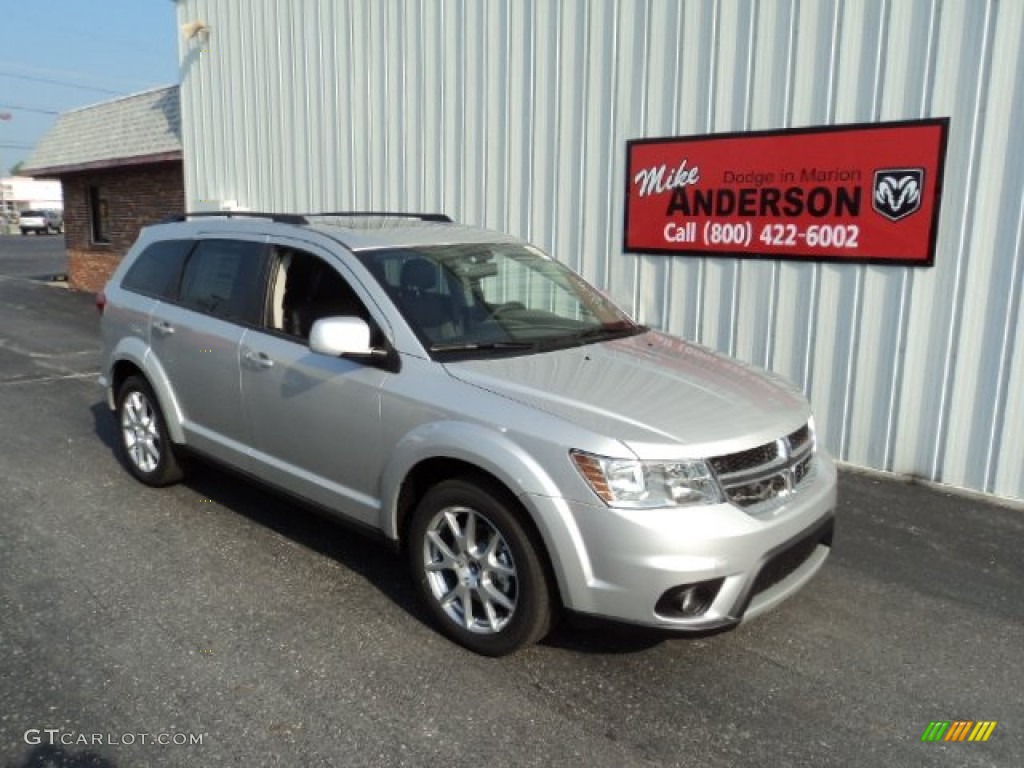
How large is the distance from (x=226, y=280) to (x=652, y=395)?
268 centimetres

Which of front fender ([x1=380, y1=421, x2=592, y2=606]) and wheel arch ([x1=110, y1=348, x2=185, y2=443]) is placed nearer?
front fender ([x1=380, y1=421, x2=592, y2=606])

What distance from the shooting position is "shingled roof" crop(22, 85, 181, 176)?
14.8 metres

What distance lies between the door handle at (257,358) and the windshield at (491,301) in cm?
75

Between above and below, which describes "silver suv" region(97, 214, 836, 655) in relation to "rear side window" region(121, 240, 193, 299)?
below

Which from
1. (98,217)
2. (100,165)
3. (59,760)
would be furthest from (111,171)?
(59,760)

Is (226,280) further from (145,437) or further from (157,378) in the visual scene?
(145,437)

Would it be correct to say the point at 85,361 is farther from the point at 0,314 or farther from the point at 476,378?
the point at 476,378

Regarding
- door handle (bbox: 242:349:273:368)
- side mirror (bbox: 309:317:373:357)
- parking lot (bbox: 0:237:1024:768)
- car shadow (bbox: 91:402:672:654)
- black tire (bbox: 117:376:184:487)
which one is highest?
side mirror (bbox: 309:317:373:357)

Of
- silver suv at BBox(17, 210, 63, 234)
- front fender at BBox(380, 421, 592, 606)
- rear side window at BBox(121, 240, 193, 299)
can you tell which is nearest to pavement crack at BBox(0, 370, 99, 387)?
rear side window at BBox(121, 240, 193, 299)

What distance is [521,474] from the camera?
325 cm

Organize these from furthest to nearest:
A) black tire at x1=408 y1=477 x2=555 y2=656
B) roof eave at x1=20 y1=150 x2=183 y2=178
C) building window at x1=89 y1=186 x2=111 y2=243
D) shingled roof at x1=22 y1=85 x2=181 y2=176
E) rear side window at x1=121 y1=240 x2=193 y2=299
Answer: building window at x1=89 y1=186 x2=111 y2=243
shingled roof at x1=22 y1=85 x2=181 y2=176
roof eave at x1=20 y1=150 x2=183 y2=178
rear side window at x1=121 y1=240 x2=193 y2=299
black tire at x1=408 y1=477 x2=555 y2=656

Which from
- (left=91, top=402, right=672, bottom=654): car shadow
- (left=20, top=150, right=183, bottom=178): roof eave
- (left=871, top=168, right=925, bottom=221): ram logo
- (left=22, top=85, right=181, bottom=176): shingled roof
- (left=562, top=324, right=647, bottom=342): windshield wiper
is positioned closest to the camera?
(left=91, top=402, right=672, bottom=654): car shadow

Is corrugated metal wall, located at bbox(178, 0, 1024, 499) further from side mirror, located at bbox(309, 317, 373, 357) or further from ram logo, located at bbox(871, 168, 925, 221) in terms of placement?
side mirror, located at bbox(309, 317, 373, 357)

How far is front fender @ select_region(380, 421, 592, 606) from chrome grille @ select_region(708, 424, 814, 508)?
59 cm
